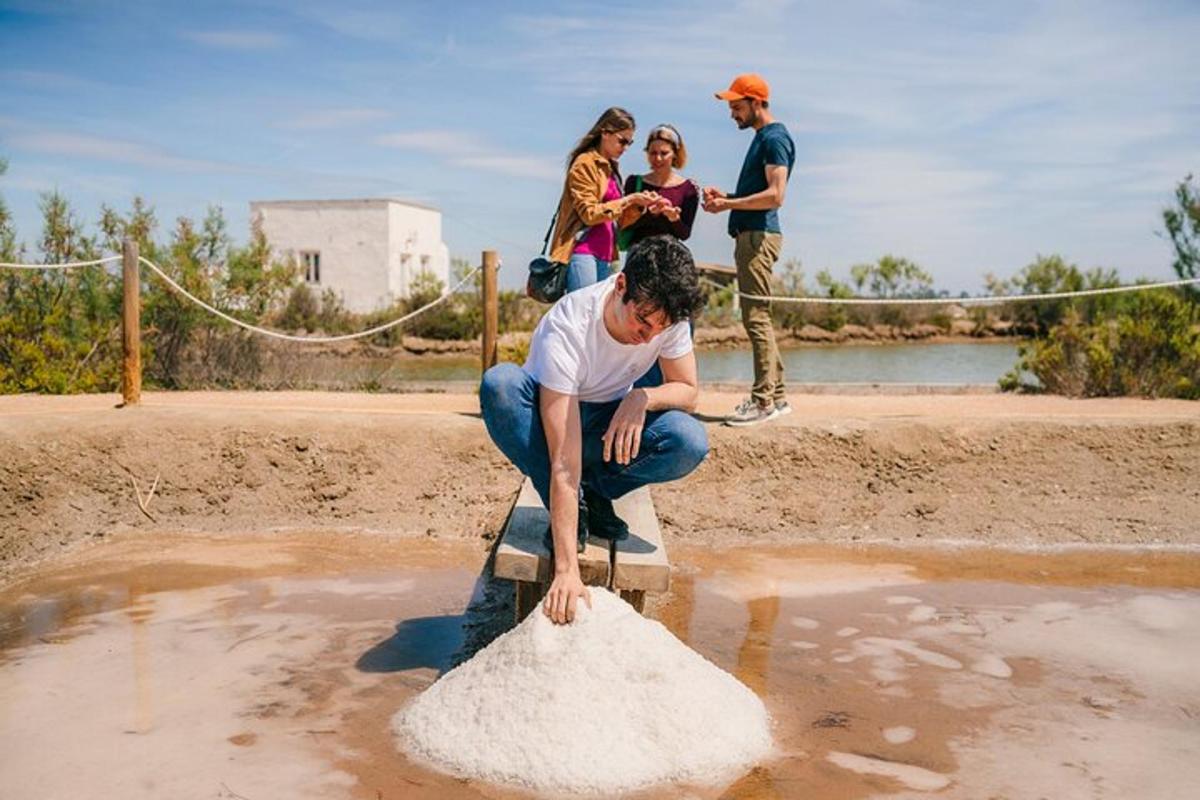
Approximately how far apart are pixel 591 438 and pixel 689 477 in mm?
2978

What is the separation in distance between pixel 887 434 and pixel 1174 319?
444cm

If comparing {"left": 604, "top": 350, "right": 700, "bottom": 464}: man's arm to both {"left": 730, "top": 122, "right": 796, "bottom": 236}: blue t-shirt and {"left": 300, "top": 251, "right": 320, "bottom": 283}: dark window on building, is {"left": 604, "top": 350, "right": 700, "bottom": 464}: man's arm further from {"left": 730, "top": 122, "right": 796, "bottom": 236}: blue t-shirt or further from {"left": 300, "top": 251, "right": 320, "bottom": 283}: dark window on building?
→ {"left": 300, "top": 251, "right": 320, "bottom": 283}: dark window on building

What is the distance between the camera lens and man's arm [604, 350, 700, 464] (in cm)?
347

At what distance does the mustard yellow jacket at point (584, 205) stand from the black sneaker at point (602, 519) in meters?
2.08

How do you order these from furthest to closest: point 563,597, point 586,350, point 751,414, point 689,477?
point 751,414 → point 689,477 → point 586,350 → point 563,597

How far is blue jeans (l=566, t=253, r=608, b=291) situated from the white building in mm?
28840

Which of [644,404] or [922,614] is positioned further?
[922,614]

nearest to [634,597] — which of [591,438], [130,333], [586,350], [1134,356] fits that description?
[591,438]

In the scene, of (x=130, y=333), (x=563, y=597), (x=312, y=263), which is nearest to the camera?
(x=563, y=597)

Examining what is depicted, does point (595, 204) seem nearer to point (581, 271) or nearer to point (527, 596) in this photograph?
point (581, 271)

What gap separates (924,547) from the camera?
20.4 feet

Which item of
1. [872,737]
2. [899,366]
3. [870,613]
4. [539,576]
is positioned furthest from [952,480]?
[899,366]

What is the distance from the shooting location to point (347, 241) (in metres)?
34.5

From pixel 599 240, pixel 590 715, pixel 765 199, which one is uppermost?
pixel 765 199
